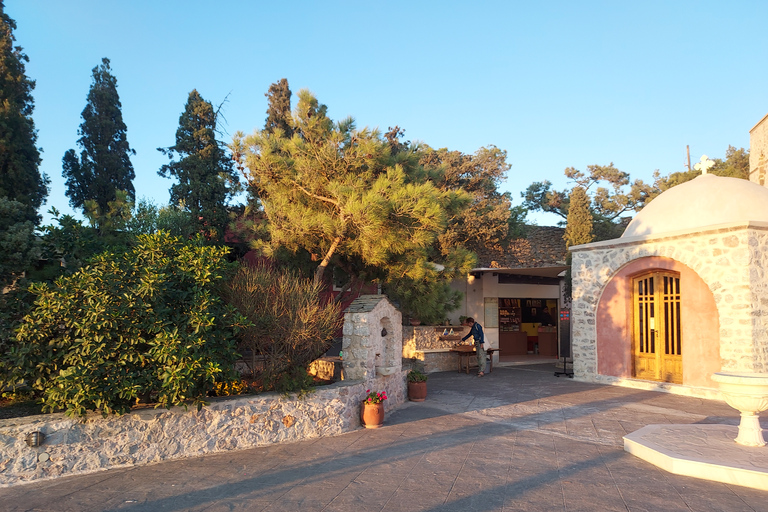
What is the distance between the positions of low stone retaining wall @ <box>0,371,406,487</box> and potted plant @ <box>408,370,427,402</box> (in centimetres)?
210

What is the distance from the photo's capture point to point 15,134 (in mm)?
14758

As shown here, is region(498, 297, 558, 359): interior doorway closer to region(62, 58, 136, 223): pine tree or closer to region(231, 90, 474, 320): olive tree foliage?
region(231, 90, 474, 320): olive tree foliage

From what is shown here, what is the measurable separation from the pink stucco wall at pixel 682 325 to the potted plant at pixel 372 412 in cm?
697

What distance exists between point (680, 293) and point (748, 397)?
5.29 meters

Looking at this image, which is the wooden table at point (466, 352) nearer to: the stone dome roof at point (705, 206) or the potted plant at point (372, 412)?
the stone dome roof at point (705, 206)

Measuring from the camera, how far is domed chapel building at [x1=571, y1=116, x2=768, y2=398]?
31.0ft

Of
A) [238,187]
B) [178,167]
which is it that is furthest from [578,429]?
[178,167]

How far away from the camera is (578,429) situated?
7.30 m

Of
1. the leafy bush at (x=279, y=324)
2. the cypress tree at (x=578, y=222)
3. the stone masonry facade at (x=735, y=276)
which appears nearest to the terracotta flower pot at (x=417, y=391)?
the leafy bush at (x=279, y=324)

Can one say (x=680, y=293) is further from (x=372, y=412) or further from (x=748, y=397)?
(x=372, y=412)

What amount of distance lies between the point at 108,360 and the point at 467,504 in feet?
13.5

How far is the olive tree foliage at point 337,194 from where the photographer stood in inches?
335

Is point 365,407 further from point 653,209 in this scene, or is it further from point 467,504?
point 653,209

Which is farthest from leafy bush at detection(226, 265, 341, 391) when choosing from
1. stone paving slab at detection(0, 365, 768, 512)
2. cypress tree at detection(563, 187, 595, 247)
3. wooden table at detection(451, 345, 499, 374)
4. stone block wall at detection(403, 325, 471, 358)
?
cypress tree at detection(563, 187, 595, 247)
